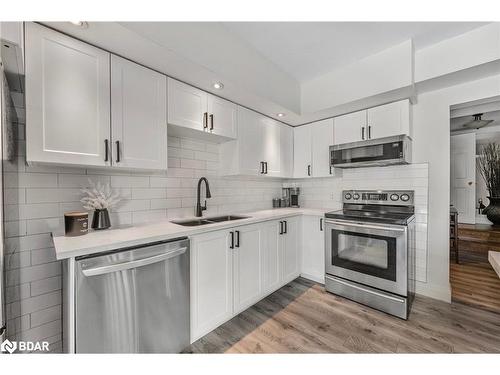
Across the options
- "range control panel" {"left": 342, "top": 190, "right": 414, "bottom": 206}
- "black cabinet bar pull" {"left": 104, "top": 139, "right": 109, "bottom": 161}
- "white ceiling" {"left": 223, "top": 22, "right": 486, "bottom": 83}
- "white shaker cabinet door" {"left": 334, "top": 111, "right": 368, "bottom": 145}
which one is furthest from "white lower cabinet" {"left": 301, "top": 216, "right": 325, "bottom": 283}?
"black cabinet bar pull" {"left": 104, "top": 139, "right": 109, "bottom": 161}

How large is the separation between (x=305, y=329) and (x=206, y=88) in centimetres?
238

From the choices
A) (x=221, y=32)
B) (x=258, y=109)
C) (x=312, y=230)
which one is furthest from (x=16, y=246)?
(x=312, y=230)

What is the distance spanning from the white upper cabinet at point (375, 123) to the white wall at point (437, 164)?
0.24 m

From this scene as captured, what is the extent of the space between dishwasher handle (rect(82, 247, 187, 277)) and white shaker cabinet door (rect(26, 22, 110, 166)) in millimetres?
688

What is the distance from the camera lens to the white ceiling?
190 cm

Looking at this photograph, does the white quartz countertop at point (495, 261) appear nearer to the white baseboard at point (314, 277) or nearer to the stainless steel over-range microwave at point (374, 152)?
the stainless steel over-range microwave at point (374, 152)

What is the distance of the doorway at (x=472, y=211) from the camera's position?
2.48 metres

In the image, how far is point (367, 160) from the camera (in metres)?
2.53

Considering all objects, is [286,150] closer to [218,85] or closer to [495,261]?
[218,85]

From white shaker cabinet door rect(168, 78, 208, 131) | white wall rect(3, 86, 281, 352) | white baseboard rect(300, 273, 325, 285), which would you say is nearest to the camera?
white wall rect(3, 86, 281, 352)

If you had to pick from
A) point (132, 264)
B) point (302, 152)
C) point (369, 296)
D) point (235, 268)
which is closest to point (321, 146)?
point (302, 152)

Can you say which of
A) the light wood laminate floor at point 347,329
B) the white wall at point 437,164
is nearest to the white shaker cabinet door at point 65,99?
the light wood laminate floor at point 347,329

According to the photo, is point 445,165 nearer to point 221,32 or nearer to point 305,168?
point 305,168

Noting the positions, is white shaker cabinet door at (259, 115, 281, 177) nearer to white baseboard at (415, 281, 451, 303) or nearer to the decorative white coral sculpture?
the decorative white coral sculpture
